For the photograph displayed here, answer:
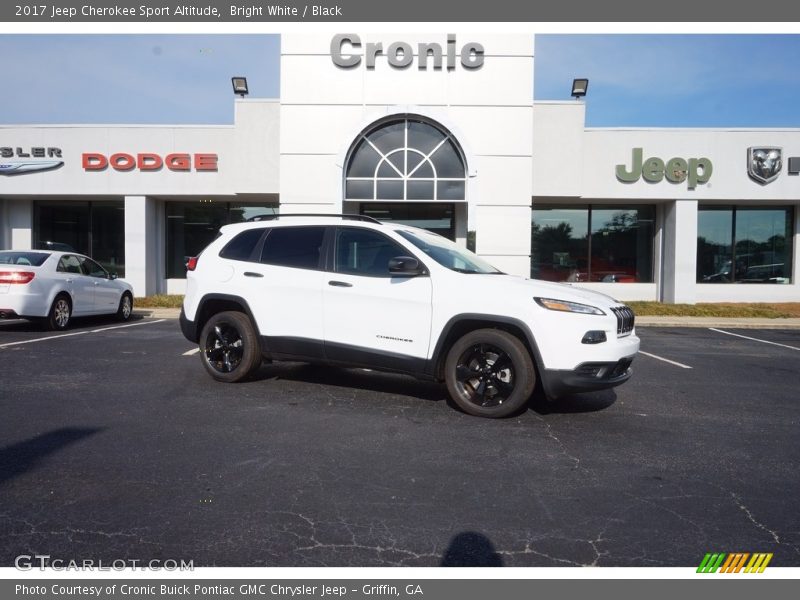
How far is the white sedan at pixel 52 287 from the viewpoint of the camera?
1066 cm

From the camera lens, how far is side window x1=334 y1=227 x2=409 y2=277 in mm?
6043

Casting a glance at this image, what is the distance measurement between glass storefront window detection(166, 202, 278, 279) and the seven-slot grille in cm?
1708

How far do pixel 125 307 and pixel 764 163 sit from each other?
19351mm

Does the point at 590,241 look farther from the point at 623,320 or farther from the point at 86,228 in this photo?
the point at 86,228

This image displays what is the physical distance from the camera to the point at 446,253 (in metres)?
6.28

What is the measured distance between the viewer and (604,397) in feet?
21.4

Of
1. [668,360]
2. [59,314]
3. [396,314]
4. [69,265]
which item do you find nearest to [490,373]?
[396,314]

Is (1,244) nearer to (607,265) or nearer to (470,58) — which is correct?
(470,58)

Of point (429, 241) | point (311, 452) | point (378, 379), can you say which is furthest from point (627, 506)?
point (378, 379)

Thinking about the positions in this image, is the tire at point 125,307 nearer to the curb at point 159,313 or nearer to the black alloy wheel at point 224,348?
the curb at point 159,313

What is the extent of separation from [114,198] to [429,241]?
18010 millimetres

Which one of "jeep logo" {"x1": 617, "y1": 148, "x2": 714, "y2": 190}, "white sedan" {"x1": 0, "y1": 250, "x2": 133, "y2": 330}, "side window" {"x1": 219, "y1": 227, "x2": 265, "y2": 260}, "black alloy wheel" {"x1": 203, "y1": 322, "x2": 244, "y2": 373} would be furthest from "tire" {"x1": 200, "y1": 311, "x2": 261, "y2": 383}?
"jeep logo" {"x1": 617, "y1": 148, "x2": 714, "y2": 190}

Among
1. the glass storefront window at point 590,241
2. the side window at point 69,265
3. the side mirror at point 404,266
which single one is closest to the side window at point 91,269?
the side window at point 69,265

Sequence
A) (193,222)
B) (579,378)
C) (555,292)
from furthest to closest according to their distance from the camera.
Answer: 1. (193,222)
2. (555,292)
3. (579,378)
